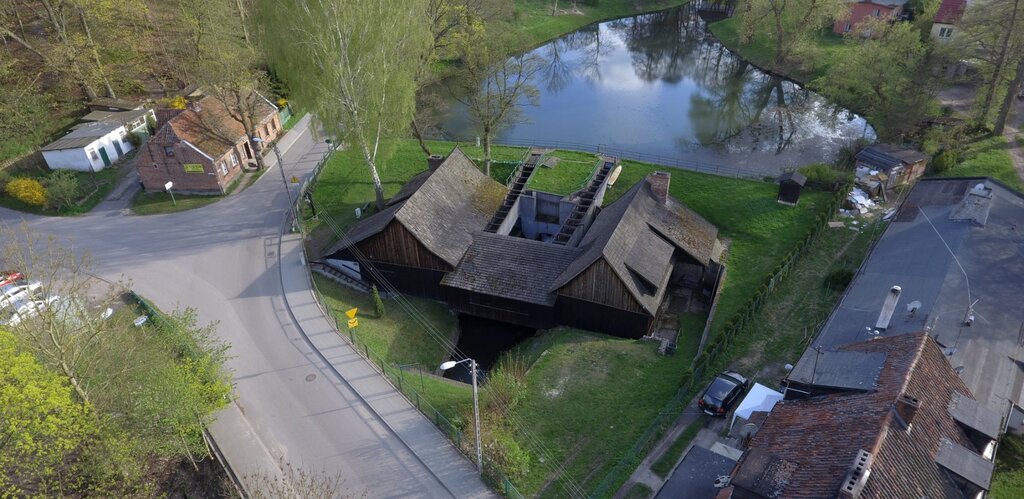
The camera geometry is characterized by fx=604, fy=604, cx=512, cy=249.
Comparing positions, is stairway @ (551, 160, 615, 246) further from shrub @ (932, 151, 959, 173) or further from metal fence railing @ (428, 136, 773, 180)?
shrub @ (932, 151, 959, 173)

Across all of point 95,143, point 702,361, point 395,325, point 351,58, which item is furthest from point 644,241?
point 95,143

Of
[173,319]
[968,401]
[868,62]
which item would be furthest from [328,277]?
[868,62]

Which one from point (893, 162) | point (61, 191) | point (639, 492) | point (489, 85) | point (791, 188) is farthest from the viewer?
point (489, 85)

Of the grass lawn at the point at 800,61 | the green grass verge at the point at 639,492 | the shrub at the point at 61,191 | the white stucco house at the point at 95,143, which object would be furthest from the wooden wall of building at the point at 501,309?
the grass lawn at the point at 800,61

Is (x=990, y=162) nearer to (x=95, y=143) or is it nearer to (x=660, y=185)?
(x=660, y=185)

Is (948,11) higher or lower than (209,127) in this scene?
higher

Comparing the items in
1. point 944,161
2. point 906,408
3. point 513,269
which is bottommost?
point 513,269

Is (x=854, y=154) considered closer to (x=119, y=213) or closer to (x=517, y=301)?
(x=517, y=301)

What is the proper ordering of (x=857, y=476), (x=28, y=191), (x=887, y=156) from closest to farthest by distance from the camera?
(x=857, y=476)
(x=28, y=191)
(x=887, y=156)

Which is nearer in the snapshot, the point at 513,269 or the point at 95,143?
the point at 513,269
